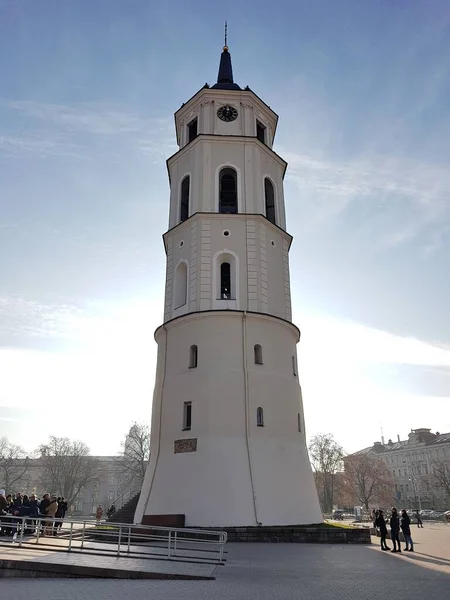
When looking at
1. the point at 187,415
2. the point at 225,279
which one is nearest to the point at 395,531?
the point at 187,415

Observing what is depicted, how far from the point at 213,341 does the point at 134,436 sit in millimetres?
47482

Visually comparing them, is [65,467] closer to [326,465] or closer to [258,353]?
[326,465]

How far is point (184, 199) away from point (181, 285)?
533 cm

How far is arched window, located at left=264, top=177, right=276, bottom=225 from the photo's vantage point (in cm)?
2741

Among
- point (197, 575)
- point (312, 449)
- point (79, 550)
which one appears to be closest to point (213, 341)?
point (79, 550)

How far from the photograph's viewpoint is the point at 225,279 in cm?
2486

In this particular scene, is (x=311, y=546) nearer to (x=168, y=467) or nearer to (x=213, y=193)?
(x=168, y=467)

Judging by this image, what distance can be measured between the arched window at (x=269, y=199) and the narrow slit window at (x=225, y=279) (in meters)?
4.12

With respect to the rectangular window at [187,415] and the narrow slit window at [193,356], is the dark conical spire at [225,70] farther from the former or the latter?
the rectangular window at [187,415]

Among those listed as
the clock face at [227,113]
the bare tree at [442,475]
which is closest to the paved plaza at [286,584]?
the clock face at [227,113]

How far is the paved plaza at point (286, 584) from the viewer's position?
8.34 m

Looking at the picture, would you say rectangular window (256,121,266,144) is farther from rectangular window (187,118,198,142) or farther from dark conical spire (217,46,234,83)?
dark conical spire (217,46,234,83)

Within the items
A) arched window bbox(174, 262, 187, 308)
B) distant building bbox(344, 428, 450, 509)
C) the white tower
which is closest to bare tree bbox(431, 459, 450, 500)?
distant building bbox(344, 428, 450, 509)

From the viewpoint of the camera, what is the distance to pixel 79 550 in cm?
1317
